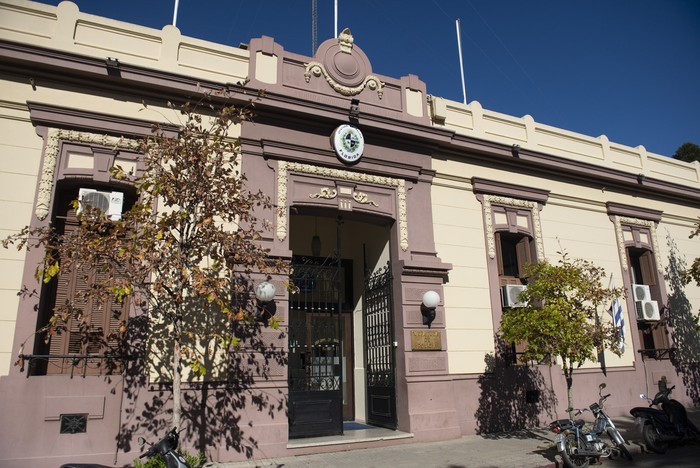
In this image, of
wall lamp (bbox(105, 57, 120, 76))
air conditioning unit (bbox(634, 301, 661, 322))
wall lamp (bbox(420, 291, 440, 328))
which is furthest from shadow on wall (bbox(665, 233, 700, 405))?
wall lamp (bbox(105, 57, 120, 76))

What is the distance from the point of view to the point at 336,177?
1017 cm

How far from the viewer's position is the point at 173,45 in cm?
939

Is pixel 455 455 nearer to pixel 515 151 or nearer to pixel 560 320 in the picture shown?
pixel 560 320

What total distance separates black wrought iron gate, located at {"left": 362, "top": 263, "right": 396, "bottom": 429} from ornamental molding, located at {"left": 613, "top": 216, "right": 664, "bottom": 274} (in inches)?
278

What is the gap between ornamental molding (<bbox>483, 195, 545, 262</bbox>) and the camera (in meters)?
11.5

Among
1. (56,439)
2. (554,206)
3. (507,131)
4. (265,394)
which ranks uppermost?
(507,131)

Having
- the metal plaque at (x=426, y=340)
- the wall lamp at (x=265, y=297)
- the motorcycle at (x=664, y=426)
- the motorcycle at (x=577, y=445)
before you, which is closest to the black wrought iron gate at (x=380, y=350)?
the metal plaque at (x=426, y=340)

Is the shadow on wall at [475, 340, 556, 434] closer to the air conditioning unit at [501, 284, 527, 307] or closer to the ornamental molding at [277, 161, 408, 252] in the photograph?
the air conditioning unit at [501, 284, 527, 307]

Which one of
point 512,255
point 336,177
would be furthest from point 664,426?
point 336,177

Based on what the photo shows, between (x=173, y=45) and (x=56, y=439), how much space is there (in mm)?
6886

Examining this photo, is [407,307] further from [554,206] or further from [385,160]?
[554,206]

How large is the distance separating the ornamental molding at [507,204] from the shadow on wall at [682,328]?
4763 mm

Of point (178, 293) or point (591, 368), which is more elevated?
point (178, 293)

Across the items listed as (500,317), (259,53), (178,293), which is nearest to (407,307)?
(500,317)
